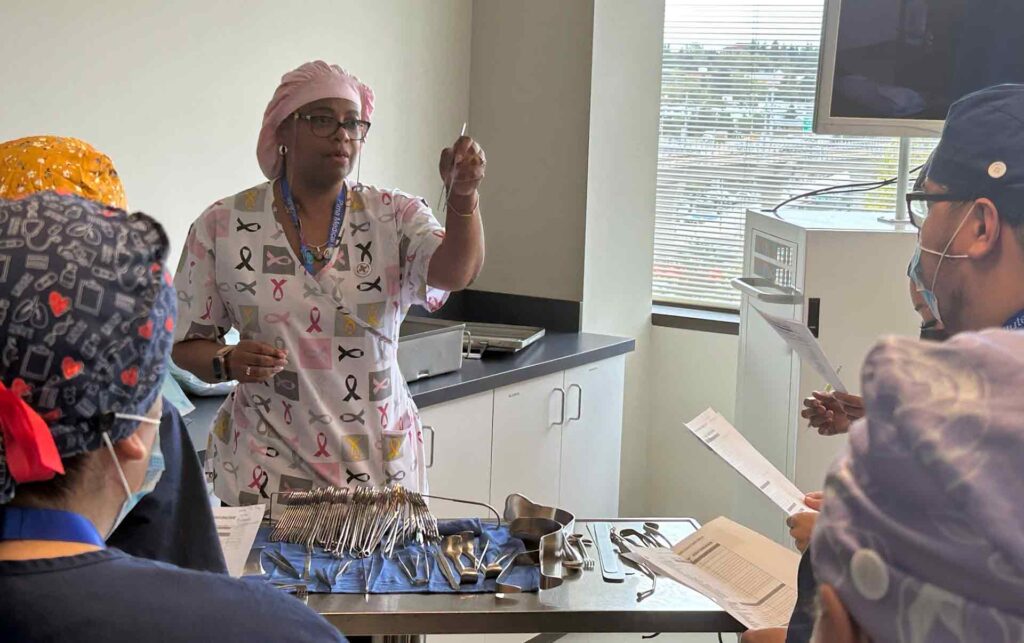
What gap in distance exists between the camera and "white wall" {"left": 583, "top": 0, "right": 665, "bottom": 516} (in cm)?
405

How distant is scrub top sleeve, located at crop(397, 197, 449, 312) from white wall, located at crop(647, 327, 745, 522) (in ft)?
7.95

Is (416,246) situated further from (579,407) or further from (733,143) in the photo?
(733,143)

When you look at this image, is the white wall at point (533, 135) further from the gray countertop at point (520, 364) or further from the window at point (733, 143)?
the window at point (733, 143)

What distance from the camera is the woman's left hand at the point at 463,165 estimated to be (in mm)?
2066

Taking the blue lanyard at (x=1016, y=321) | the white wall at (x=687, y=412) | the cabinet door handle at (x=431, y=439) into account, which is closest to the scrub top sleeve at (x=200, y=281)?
the cabinet door handle at (x=431, y=439)

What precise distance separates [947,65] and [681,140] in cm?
176

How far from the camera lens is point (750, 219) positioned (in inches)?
140

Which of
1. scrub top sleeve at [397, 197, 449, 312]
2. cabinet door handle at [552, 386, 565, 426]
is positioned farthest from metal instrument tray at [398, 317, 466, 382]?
scrub top sleeve at [397, 197, 449, 312]

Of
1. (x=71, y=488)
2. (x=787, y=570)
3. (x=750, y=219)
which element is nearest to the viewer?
(x=71, y=488)

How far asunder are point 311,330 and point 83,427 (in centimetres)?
113

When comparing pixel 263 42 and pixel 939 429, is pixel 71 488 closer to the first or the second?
pixel 939 429

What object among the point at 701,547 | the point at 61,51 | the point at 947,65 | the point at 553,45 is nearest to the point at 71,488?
the point at 701,547

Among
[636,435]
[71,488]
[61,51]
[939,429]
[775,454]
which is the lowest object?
[636,435]

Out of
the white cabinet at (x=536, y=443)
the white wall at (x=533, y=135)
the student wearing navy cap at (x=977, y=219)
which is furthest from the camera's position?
the white wall at (x=533, y=135)
